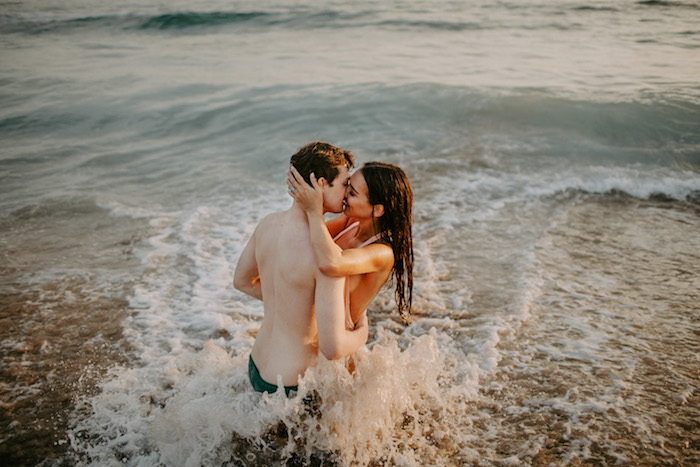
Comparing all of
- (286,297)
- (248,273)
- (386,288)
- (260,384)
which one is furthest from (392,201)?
(386,288)

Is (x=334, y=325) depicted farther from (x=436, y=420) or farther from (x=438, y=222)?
(x=438, y=222)

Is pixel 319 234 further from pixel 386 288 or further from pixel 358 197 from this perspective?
pixel 386 288

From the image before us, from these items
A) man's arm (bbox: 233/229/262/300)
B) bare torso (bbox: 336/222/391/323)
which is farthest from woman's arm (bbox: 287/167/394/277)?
man's arm (bbox: 233/229/262/300)

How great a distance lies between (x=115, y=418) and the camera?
3.49m

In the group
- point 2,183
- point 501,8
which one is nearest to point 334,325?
point 2,183

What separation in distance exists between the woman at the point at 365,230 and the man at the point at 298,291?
0.26ft

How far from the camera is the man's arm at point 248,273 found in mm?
3043

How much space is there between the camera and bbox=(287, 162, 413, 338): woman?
8.53ft

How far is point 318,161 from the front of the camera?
262 cm

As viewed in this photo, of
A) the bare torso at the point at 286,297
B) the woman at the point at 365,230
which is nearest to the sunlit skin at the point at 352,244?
the woman at the point at 365,230

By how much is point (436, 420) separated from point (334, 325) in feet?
4.44

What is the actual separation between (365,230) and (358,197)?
30cm

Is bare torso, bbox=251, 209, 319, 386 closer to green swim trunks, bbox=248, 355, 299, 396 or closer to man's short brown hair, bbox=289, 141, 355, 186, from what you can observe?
green swim trunks, bbox=248, 355, 299, 396

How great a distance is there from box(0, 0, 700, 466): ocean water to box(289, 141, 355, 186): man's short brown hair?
3.78 ft
